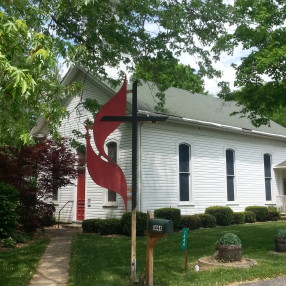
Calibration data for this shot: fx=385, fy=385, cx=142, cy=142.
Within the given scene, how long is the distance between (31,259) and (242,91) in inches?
334

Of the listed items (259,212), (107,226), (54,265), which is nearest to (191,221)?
(107,226)

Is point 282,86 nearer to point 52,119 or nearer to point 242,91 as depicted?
point 242,91

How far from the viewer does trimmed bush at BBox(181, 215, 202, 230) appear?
1639 cm

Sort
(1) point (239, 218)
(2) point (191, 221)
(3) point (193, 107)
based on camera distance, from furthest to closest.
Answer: (3) point (193, 107) → (1) point (239, 218) → (2) point (191, 221)

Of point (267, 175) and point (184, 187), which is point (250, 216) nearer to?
point (267, 175)

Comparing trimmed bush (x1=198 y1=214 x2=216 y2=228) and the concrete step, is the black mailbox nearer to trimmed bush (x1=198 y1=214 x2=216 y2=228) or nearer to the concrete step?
trimmed bush (x1=198 y1=214 x2=216 y2=228)

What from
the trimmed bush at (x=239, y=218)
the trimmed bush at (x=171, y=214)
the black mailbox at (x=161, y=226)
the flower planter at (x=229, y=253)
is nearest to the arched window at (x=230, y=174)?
the trimmed bush at (x=239, y=218)

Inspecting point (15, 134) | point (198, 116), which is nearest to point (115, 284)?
point (15, 134)

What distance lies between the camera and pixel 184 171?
17.8 metres

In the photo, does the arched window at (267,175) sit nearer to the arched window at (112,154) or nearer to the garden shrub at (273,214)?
the garden shrub at (273,214)

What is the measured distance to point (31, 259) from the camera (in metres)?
9.62

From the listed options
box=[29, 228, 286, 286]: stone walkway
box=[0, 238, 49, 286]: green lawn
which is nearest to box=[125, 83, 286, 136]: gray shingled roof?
box=[29, 228, 286, 286]: stone walkway

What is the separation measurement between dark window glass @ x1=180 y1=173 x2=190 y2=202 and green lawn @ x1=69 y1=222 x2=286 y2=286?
3.70m

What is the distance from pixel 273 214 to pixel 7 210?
48.5 ft
